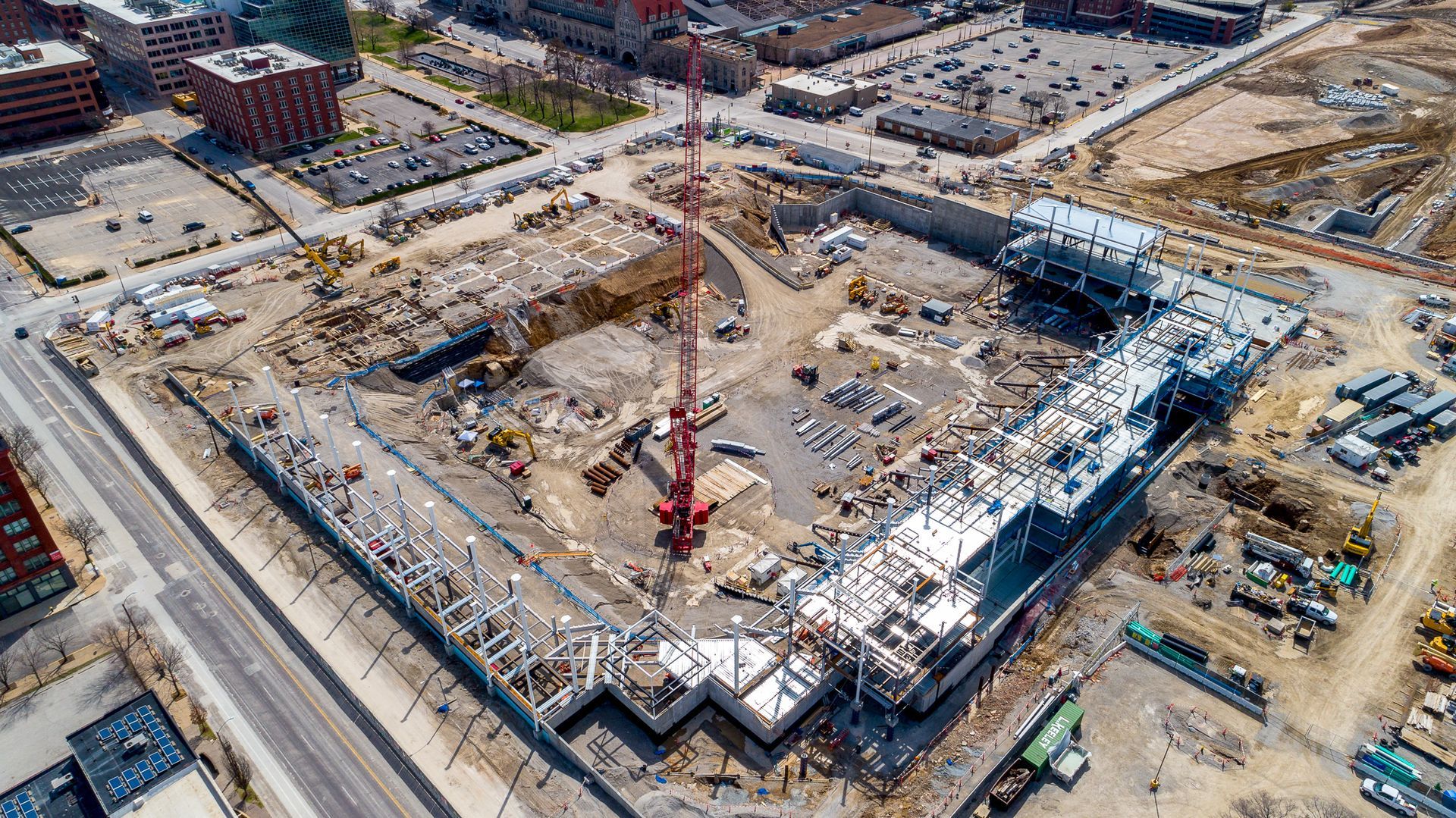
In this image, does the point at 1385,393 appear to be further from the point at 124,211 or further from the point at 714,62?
the point at 124,211

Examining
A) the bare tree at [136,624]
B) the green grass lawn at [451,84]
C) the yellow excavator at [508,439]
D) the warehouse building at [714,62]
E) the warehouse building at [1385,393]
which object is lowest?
the bare tree at [136,624]

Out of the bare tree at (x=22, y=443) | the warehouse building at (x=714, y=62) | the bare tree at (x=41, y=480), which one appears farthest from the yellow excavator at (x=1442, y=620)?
the warehouse building at (x=714, y=62)

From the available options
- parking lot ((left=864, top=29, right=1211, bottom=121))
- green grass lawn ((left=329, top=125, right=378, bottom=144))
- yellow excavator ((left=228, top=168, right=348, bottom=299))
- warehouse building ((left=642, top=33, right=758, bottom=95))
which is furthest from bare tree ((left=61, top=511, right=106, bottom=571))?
parking lot ((left=864, top=29, right=1211, bottom=121))

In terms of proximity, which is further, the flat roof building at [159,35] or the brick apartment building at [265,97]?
the flat roof building at [159,35]

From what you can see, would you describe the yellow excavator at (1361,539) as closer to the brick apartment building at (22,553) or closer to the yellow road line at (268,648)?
the yellow road line at (268,648)

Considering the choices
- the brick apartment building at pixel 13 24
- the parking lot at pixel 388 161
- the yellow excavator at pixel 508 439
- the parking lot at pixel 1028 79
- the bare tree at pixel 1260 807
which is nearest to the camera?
the bare tree at pixel 1260 807

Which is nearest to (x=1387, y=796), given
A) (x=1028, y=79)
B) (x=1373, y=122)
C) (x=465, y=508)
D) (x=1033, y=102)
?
(x=465, y=508)

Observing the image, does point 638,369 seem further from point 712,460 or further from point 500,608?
point 500,608
